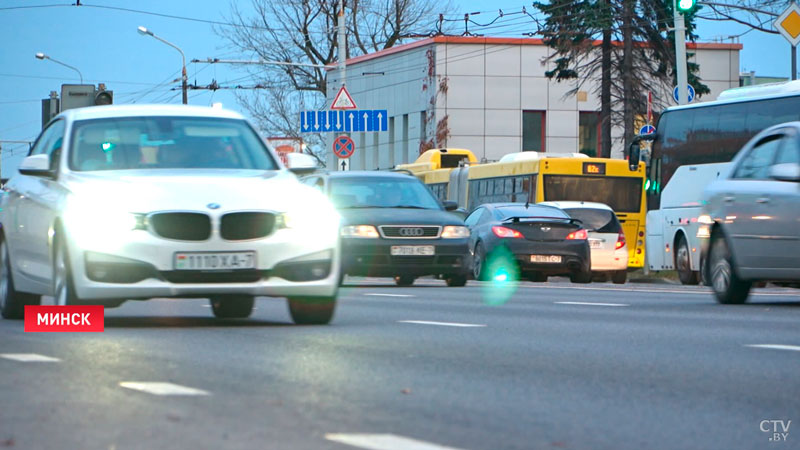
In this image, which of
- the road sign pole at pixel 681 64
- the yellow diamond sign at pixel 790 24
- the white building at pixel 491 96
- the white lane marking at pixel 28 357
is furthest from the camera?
the white building at pixel 491 96

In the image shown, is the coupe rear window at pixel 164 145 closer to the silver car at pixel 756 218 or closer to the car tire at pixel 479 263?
the silver car at pixel 756 218

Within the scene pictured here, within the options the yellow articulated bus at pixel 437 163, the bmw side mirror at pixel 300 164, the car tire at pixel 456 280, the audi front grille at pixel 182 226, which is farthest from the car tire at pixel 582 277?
the yellow articulated bus at pixel 437 163

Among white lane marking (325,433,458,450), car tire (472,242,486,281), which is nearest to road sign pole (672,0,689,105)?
car tire (472,242,486,281)

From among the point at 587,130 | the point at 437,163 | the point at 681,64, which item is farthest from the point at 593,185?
the point at 587,130

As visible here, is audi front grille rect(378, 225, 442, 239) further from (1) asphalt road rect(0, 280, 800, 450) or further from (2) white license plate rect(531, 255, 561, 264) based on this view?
(1) asphalt road rect(0, 280, 800, 450)

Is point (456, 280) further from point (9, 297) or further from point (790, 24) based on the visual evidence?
point (790, 24)

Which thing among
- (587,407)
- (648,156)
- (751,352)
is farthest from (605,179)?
(587,407)

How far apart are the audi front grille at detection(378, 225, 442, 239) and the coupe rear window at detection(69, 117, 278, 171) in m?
8.58

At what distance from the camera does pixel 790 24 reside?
105 feet

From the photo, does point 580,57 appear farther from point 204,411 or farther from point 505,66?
point 204,411

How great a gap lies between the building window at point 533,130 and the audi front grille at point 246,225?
2276 inches

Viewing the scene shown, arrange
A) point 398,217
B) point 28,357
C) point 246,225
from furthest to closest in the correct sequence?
point 398,217 < point 246,225 < point 28,357

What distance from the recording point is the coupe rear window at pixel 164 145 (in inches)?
504

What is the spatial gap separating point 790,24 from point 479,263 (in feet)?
28.4
